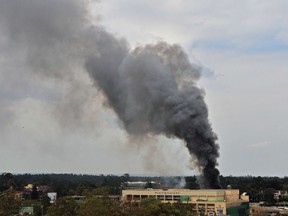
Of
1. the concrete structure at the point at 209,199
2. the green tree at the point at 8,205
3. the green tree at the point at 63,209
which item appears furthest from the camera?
the concrete structure at the point at 209,199

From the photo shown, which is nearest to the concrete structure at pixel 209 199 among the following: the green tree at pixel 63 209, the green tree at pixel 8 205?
the green tree at pixel 8 205

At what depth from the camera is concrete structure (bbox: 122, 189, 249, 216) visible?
173 ft

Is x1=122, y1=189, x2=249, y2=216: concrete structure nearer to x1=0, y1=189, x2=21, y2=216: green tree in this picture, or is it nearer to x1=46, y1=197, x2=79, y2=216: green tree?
x1=0, y1=189, x2=21, y2=216: green tree

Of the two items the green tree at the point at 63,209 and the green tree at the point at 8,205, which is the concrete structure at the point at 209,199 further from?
the green tree at the point at 63,209

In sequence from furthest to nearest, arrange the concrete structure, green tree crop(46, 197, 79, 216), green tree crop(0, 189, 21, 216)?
the concrete structure, green tree crop(0, 189, 21, 216), green tree crop(46, 197, 79, 216)

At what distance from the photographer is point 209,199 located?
52906mm

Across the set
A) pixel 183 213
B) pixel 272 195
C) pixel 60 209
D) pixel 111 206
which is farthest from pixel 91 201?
pixel 272 195

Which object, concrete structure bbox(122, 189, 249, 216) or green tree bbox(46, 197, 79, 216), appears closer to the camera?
green tree bbox(46, 197, 79, 216)

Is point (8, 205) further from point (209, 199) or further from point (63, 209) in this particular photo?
point (209, 199)

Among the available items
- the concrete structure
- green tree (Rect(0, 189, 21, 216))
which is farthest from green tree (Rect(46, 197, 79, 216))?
the concrete structure

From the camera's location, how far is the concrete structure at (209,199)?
5259 centimetres

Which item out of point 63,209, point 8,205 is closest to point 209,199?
point 63,209

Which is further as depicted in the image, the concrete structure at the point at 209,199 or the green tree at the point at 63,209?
the concrete structure at the point at 209,199

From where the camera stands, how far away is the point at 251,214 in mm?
57094
